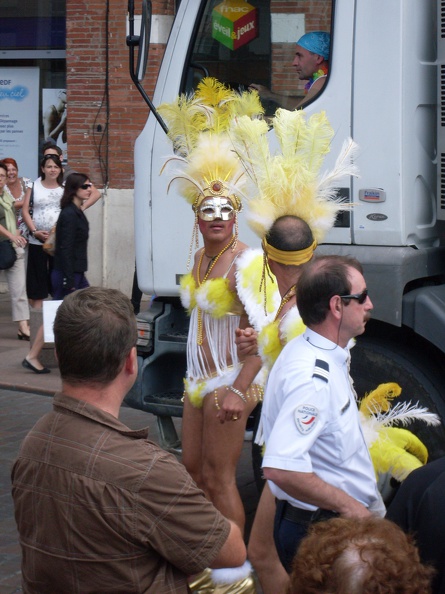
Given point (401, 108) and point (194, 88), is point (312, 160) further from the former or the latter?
point (194, 88)

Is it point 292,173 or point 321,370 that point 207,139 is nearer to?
point 292,173

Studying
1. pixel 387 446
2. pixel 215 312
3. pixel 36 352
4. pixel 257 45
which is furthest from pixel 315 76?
pixel 36 352

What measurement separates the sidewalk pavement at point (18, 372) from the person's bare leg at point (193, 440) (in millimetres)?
3829

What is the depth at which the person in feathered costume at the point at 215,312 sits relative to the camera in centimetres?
432

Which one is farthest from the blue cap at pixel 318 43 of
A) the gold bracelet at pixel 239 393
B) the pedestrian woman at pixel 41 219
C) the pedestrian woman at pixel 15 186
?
the pedestrian woman at pixel 15 186

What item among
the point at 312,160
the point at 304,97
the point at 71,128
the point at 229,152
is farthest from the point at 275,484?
the point at 71,128

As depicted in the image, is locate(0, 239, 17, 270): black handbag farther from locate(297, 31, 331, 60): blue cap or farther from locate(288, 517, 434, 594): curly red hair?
locate(288, 517, 434, 594): curly red hair

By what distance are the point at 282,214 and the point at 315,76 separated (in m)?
1.29

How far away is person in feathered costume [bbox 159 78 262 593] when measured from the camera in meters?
4.32

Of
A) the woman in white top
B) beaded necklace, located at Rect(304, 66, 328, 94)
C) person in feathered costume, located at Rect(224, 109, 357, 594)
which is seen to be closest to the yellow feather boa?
person in feathered costume, located at Rect(224, 109, 357, 594)

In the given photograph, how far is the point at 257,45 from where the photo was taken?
16.7 feet

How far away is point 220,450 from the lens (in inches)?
170

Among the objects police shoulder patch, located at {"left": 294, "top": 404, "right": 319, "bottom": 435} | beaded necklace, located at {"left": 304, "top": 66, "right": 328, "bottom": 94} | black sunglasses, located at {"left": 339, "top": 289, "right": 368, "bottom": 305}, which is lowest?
police shoulder patch, located at {"left": 294, "top": 404, "right": 319, "bottom": 435}

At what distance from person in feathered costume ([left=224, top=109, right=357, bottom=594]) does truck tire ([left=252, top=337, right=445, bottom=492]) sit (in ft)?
2.35
